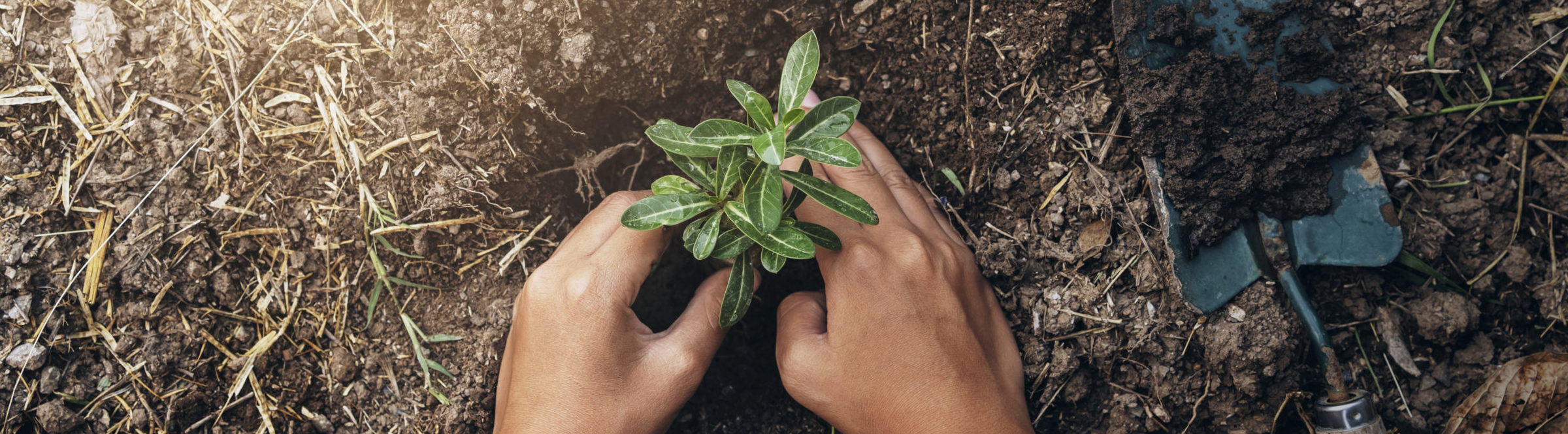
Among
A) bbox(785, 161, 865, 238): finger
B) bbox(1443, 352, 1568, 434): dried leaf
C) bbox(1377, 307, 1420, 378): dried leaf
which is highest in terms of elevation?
bbox(785, 161, 865, 238): finger

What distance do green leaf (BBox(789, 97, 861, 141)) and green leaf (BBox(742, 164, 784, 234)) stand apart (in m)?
0.12

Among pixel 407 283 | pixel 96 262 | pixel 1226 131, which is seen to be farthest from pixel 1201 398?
pixel 96 262

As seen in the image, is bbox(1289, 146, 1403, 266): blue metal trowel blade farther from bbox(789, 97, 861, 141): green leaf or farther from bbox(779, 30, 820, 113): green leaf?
bbox(779, 30, 820, 113): green leaf

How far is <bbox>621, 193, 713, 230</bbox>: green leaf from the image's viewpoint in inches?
77.8

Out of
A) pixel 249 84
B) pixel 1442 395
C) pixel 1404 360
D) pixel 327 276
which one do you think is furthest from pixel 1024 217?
pixel 249 84

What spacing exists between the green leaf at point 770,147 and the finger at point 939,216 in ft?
2.83

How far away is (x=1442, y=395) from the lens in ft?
8.22

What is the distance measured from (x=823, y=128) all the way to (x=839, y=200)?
0.60 feet

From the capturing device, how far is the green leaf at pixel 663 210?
1.98 meters

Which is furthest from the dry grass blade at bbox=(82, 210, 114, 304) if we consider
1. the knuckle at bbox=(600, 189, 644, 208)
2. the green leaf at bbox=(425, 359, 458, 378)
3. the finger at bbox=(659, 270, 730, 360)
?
the finger at bbox=(659, 270, 730, 360)

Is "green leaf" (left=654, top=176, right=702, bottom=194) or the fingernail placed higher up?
"green leaf" (left=654, top=176, right=702, bottom=194)

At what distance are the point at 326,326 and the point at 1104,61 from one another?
2662 mm

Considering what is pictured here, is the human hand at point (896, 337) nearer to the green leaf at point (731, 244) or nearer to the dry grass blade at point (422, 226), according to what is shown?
the green leaf at point (731, 244)

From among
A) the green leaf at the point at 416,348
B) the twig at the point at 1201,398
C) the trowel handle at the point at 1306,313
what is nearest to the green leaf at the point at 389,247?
the green leaf at the point at 416,348
